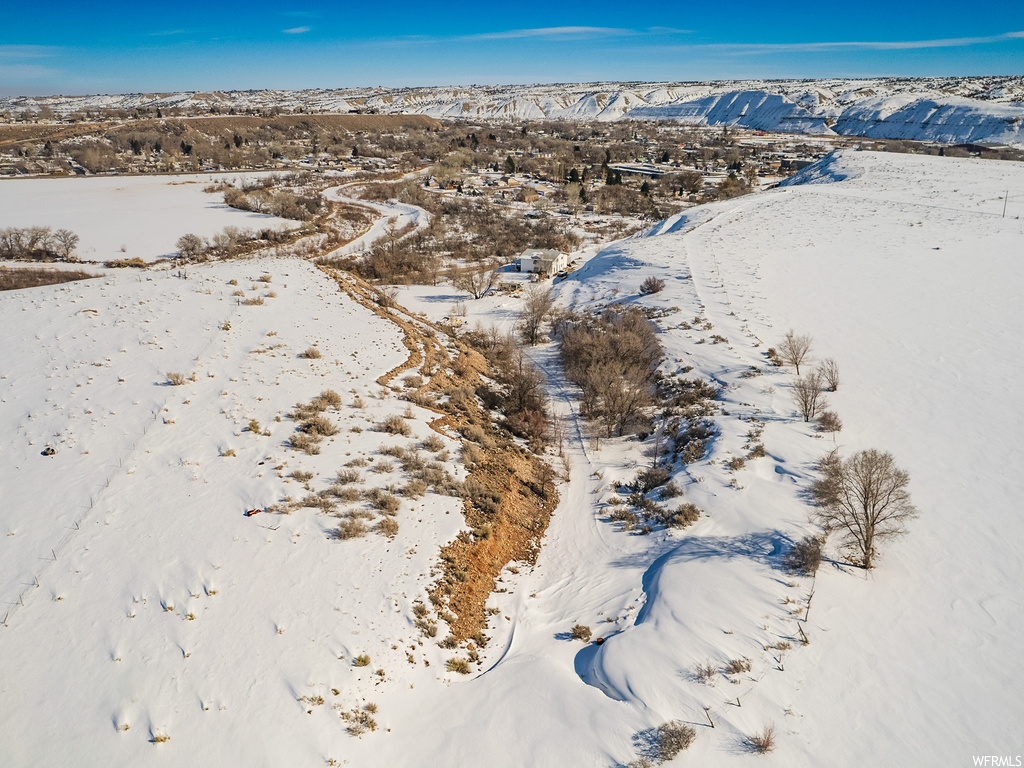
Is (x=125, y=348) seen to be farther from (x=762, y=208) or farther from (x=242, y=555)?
(x=762, y=208)

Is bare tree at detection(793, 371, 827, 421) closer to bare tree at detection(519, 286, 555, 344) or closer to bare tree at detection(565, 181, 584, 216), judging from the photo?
bare tree at detection(519, 286, 555, 344)

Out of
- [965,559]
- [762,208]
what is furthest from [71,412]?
[762,208]

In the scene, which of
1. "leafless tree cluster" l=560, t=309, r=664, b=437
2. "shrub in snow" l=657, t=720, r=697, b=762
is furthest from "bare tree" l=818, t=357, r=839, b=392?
"shrub in snow" l=657, t=720, r=697, b=762

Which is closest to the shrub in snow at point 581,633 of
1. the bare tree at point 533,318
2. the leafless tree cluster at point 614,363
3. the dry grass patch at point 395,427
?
the dry grass patch at point 395,427

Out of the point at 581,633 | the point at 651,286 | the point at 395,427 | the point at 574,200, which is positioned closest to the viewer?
the point at 581,633

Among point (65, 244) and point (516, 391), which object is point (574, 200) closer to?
point (65, 244)

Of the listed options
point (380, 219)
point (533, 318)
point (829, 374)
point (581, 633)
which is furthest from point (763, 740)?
point (380, 219)
